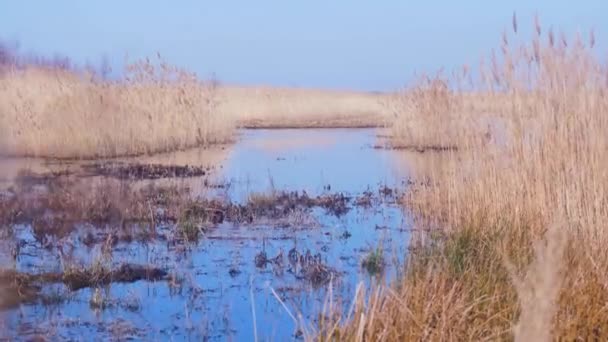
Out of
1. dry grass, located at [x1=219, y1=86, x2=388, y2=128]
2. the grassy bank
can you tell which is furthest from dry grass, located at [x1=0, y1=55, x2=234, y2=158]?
dry grass, located at [x1=219, y1=86, x2=388, y2=128]

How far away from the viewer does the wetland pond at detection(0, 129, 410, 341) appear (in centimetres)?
504

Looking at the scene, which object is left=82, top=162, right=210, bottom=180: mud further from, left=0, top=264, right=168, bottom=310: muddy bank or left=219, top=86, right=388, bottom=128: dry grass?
left=219, top=86, right=388, bottom=128: dry grass

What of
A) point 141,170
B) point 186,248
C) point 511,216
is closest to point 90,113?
point 141,170

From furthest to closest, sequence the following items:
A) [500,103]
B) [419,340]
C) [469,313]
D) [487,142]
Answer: [487,142] < [500,103] < [469,313] < [419,340]

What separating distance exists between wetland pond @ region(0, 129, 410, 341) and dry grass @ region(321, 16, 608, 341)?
0.29 metres

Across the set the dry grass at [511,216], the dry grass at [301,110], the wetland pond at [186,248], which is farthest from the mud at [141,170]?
the dry grass at [301,110]

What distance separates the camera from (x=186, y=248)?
23.5 feet

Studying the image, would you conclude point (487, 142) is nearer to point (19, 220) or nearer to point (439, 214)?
point (439, 214)

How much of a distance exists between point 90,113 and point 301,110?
18.4 metres

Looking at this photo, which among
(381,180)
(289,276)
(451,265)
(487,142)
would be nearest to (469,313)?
(451,265)

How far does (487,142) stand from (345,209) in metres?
2.45

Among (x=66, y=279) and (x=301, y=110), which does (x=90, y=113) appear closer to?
(x=66, y=279)

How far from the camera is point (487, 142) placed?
7445 mm

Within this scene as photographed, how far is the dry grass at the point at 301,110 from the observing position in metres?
28.8
